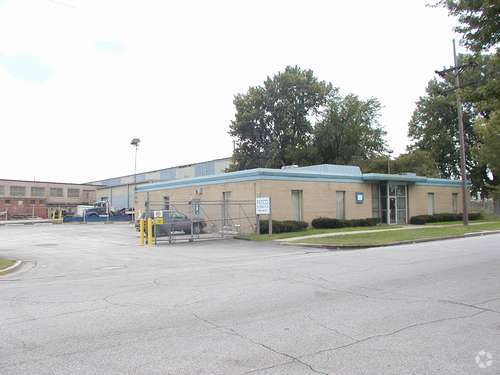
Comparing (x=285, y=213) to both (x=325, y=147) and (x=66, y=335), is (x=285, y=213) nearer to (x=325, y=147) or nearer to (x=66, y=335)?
(x=66, y=335)

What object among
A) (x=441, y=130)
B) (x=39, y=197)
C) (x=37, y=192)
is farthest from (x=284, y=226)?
(x=37, y=192)

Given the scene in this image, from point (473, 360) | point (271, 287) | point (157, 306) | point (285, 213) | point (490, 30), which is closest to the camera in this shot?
point (473, 360)

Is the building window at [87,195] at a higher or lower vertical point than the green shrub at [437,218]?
higher

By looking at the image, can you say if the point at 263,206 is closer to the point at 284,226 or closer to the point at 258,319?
the point at 284,226

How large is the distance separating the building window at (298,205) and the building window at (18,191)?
6952 centimetres

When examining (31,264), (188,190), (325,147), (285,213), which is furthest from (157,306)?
(325,147)

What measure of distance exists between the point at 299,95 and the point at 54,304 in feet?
155

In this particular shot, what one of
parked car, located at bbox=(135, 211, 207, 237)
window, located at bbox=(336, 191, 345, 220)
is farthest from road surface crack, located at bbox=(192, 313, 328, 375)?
window, located at bbox=(336, 191, 345, 220)

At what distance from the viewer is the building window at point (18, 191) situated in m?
81.2

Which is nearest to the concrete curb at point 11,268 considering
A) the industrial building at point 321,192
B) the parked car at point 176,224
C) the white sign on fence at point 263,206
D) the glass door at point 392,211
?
the industrial building at point 321,192

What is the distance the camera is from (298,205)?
91.0 feet

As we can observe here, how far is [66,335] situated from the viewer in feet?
19.2

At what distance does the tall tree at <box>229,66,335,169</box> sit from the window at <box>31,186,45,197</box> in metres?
48.4

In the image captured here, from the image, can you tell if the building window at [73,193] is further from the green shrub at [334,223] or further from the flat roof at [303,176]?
the green shrub at [334,223]
